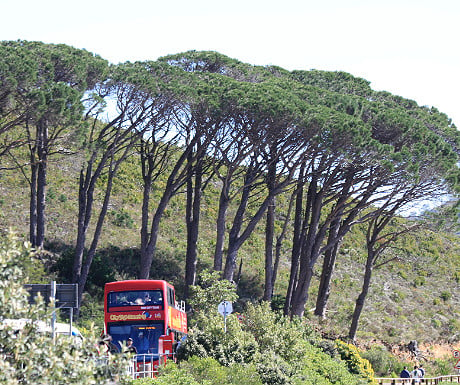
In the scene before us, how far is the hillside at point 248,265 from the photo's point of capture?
42.9 m

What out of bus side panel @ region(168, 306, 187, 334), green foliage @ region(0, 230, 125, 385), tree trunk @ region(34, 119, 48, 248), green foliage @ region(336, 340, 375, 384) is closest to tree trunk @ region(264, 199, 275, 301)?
green foliage @ region(336, 340, 375, 384)

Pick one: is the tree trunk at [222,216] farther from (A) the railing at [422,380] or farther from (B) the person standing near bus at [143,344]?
(B) the person standing near bus at [143,344]

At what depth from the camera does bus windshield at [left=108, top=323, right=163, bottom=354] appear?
2375 centimetres

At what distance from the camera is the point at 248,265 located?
167 ft

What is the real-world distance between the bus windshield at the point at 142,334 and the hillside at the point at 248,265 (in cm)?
1294

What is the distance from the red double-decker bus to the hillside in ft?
42.3

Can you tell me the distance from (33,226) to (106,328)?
12600 mm

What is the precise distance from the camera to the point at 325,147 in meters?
33.1

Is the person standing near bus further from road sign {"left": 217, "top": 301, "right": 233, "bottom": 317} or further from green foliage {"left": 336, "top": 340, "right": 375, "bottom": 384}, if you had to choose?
green foliage {"left": 336, "top": 340, "right": 375, "bottom": 384}

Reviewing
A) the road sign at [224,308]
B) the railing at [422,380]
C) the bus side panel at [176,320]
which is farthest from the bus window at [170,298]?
the railing at [422,380]

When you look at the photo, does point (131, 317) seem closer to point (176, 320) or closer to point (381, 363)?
point (176, 320)

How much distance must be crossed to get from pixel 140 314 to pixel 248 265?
27.2 m

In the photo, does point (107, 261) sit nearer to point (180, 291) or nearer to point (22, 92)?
point (180, 291)

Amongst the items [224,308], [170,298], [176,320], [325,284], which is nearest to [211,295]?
[176,320]
